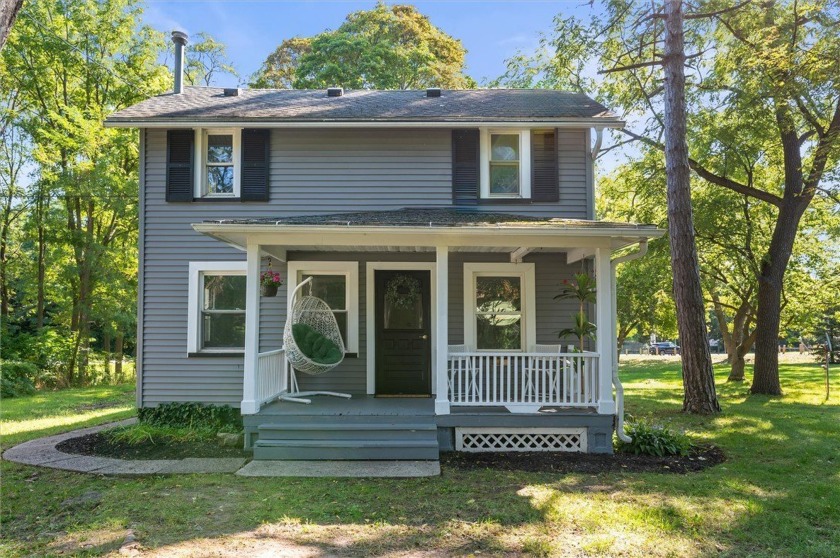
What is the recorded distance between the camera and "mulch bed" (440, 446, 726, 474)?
569 cm

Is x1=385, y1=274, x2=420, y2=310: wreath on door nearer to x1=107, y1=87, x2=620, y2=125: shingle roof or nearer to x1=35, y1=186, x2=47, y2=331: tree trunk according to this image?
x1=107, y1=87, x2=620, y2=125: shingle roof

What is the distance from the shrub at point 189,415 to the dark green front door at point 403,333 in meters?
2.16

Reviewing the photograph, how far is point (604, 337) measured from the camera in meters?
6.37

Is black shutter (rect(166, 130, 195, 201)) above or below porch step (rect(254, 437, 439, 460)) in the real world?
above

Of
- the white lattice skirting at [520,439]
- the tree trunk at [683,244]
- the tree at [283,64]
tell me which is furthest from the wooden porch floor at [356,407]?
the tree at [283,64]

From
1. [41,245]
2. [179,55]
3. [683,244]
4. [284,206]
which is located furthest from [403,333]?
[41,245]

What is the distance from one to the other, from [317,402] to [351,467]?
5.55 ft

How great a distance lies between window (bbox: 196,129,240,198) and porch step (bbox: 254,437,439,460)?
3.98 metres

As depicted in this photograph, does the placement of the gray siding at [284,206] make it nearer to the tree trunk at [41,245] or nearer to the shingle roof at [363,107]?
the shingle roof at [363,107]

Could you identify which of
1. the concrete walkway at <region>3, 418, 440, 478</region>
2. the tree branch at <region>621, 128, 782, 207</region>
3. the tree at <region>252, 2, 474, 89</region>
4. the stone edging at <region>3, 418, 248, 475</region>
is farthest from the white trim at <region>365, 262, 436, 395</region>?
the tree at <region>252, 2, 474, 89</region>

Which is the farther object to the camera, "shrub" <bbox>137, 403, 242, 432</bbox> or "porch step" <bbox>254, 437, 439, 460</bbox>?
"shrub" <bbox>137, 403, 242, 432</bbox>

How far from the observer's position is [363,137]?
27.3 ft

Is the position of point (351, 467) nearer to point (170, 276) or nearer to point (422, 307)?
point (422, 307)

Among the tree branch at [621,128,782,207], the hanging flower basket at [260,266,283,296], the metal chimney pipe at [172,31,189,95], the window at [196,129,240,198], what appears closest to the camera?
the hanging flower basket at [260,266,283,296]
